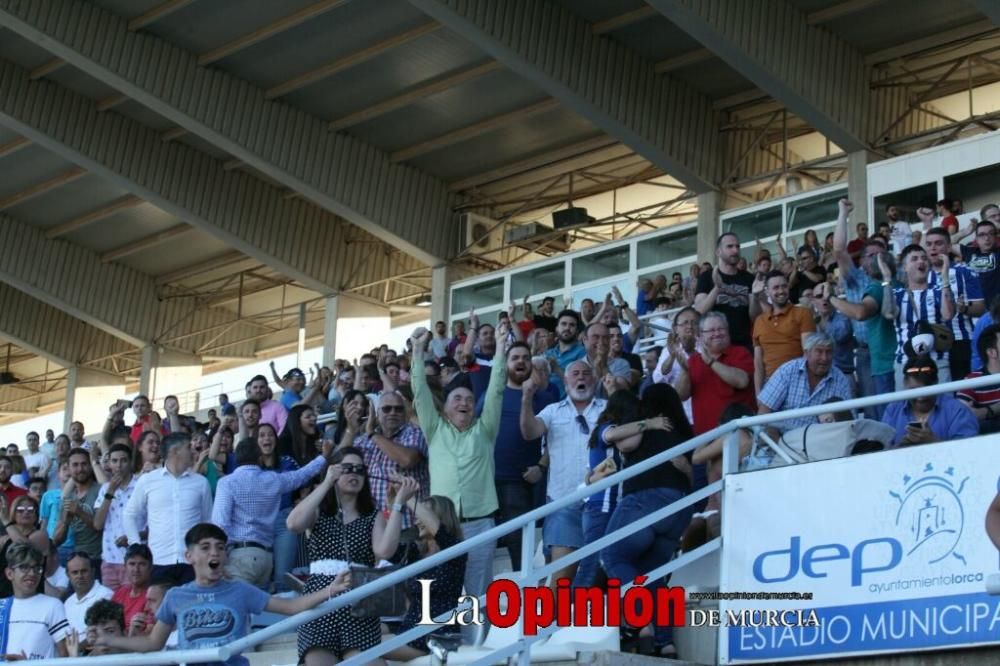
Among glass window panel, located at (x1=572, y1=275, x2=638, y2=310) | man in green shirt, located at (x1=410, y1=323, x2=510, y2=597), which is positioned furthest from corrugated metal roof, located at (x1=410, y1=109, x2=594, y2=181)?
man in green shirt, located at (x1=410, y1=323, x2=510, y2=597)

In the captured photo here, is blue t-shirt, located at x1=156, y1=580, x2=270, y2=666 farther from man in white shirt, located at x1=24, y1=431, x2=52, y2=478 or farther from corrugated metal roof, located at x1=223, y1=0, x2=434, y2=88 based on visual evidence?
corrugated metal roof, located at x1=223, y1=0, x2=434, y2=88

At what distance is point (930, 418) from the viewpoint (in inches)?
297

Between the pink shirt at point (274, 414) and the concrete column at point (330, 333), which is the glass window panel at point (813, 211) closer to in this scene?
the concrete column at point (330, 333)

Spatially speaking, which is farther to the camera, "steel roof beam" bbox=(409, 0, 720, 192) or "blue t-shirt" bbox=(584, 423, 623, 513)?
"steel roof beam" bbox=(409, 0, 720, 192)

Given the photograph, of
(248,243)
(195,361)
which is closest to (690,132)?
(248,243)

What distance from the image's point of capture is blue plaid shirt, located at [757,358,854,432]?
885 cm

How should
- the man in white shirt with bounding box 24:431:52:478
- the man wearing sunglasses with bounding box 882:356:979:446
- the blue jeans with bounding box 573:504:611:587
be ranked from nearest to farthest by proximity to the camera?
the man wearing sunglasses with bounding box 882:356:979:446 < the blue jeans with bounding box 573:504:611:587 < the man in white shirt with bounding box 24:431:52:478

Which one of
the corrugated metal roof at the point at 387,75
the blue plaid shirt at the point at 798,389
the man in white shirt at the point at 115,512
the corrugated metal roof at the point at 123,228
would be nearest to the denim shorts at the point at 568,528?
the blue plaid shirt at the point at 798,389

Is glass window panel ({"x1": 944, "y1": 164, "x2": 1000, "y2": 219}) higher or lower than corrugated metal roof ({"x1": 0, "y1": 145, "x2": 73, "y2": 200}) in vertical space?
lower

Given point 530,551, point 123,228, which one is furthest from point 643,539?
point 123,228

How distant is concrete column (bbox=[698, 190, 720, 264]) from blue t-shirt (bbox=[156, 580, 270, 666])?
15.4 m

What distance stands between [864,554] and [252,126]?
1723 cm

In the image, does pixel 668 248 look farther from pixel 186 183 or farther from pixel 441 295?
pixel 186 183

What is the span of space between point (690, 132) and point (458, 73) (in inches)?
132
